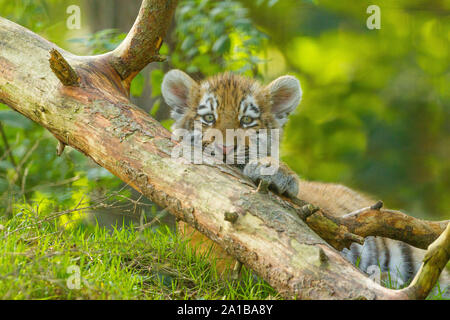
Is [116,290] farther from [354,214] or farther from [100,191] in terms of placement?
[100,191]

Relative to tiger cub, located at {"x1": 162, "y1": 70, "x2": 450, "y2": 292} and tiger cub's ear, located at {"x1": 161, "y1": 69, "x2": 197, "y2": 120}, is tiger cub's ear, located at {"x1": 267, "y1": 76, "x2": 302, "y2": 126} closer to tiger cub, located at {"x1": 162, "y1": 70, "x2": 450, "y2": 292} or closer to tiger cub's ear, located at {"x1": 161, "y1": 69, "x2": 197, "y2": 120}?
tiger cub, located at {"x1": 162, "y1": 70, "x2": 450, "y2": 292}

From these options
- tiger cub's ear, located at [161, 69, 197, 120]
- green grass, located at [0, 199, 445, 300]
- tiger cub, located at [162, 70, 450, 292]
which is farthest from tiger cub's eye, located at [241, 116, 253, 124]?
green grass, located at [0, 199, 445, 300]

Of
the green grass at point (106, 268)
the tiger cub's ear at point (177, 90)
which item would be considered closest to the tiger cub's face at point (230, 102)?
the tiger cub's ear at point (177, 90)

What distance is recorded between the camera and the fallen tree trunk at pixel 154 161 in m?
2.92

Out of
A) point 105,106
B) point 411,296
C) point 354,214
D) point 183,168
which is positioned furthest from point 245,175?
point 411,296

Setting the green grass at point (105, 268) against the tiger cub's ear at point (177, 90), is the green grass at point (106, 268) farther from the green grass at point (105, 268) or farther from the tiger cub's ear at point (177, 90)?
the tiger cub's ear at point (177, 90)

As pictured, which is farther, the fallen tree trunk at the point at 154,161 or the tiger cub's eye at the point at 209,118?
the tiger cub's eye at the point at 209,118

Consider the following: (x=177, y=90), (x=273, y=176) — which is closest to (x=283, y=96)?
(x=177, y=90)

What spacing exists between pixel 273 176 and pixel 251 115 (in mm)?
1090

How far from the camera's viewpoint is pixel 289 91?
5.08 m

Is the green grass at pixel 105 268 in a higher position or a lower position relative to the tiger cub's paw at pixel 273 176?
lower

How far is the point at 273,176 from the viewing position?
394 cm

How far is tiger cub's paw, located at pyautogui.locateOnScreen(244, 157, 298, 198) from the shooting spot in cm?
388

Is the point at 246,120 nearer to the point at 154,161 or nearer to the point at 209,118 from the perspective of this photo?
the point at 209,118
